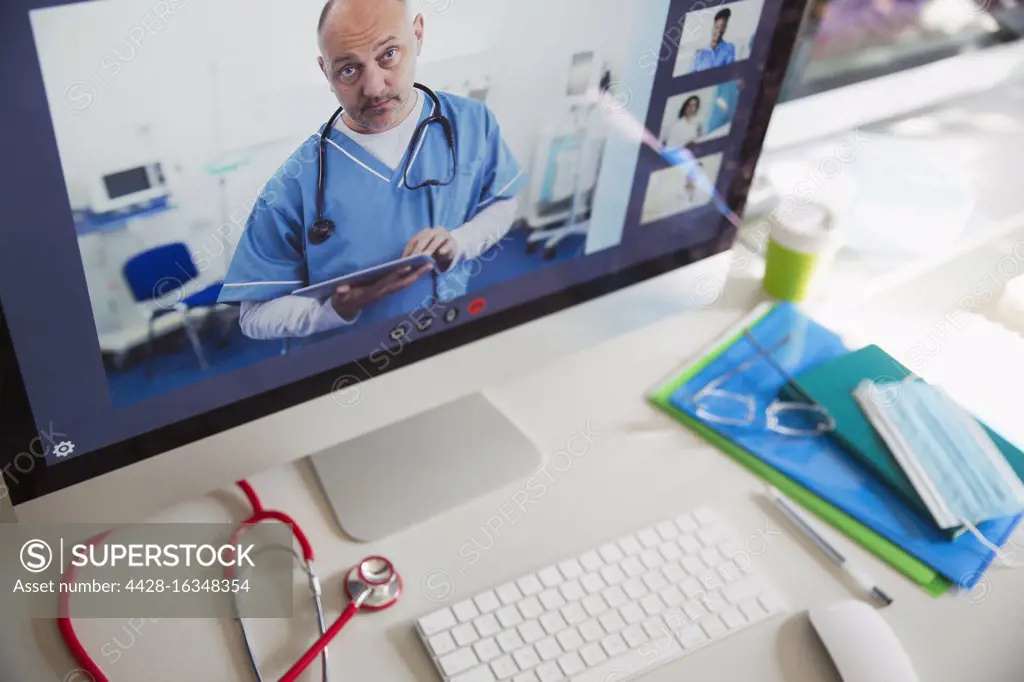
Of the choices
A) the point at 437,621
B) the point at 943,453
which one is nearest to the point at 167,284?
the point at 437,621

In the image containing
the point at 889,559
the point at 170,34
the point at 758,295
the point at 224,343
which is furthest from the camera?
the point at 758,295

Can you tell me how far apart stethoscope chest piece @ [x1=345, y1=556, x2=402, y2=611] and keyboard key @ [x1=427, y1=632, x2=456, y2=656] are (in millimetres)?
49

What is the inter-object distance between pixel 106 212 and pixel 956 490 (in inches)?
26.6

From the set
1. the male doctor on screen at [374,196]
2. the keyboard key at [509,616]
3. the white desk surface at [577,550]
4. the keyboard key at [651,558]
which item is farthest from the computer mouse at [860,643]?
the male doctor on screen at [374,196]

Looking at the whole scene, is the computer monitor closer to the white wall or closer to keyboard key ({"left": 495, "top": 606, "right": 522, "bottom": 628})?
the white wall

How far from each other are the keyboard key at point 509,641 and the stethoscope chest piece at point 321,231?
300 millimetres

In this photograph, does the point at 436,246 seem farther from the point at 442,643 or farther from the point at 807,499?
the point at 807,499

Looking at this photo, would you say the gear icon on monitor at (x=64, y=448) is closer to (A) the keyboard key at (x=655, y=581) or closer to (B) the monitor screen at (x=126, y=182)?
(B) the monitor screen at (x=126, y=182)

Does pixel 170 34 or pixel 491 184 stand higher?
pixel 170 34

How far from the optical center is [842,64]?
3.72ft

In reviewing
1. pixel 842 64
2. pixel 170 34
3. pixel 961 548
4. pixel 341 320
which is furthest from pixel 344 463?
pixel 842 64

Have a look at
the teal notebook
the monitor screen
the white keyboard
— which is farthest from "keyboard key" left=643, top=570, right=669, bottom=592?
the monitor screen

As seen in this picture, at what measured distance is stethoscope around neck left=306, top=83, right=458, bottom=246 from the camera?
1.79 feet

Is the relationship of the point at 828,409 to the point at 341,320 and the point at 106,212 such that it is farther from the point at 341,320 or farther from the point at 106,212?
the point at 106,212
